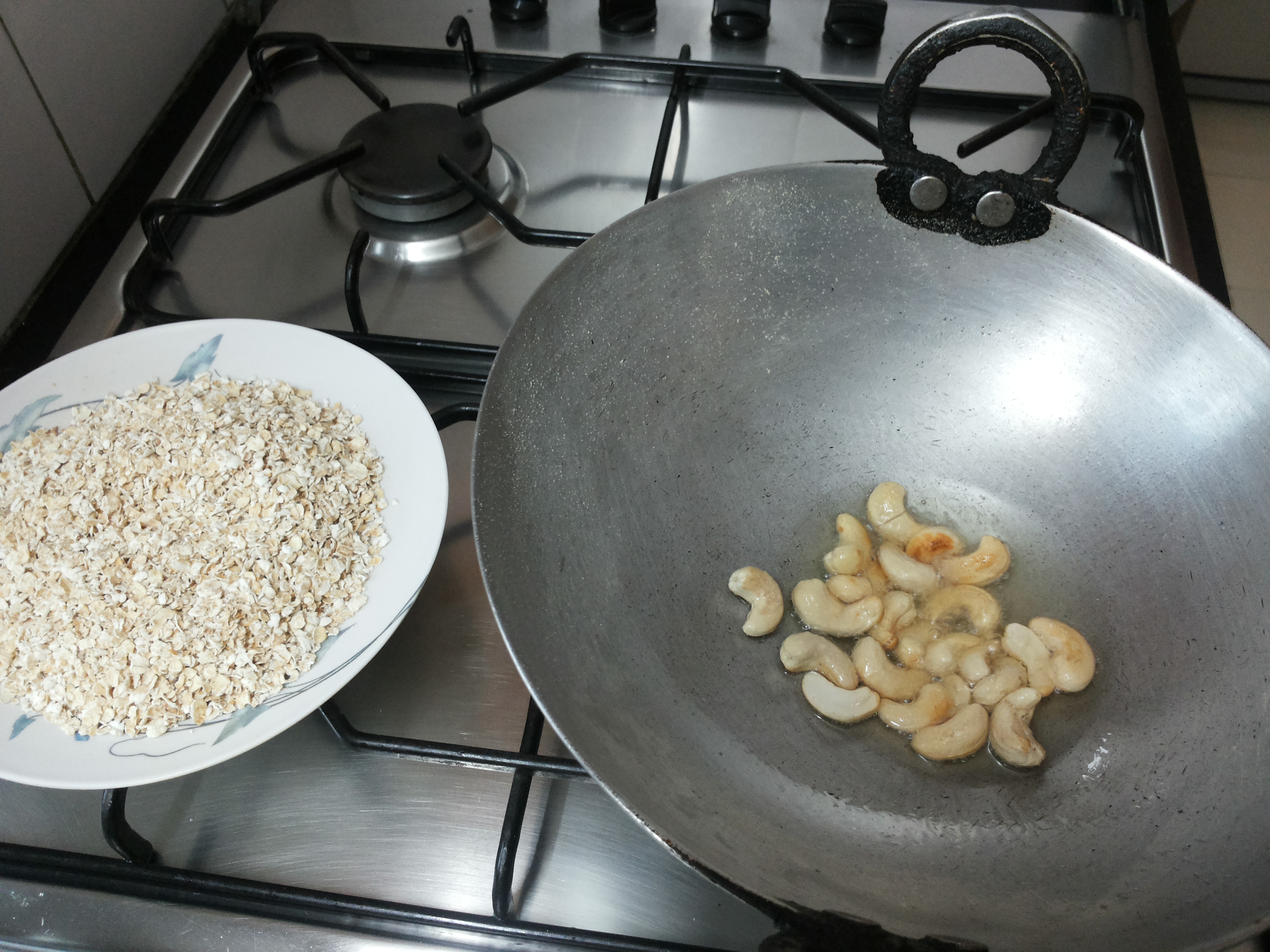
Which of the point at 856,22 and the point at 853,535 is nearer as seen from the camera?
the point at 853,535

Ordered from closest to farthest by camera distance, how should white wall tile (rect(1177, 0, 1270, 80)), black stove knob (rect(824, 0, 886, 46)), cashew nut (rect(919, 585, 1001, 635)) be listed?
cashew nut (rect(919, 585, 1001, 635))
black stove knob (rect(824, 0, 886, 46))
white wall tile (rect(1177, 0, 1270, 80))

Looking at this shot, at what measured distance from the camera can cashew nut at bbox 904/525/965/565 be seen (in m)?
0.48

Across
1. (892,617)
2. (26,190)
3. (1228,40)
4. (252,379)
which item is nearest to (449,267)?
(252,379)

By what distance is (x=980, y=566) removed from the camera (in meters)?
0.47

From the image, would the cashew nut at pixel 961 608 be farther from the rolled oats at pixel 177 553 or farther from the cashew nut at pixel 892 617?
the rolled oats at pixel 177 553

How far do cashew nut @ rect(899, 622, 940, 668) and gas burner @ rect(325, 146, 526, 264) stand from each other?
39 centimetres

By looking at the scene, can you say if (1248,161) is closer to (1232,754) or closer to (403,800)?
(1232,754)

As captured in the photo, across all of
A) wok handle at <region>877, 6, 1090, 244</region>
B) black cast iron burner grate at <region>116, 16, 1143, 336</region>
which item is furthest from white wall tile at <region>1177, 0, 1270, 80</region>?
wok handle at <region>877, 6, 1090, 244</region>

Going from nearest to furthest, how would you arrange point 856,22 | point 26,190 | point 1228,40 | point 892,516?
point 892,516, point 26,190, point 856,22, point 1228,40

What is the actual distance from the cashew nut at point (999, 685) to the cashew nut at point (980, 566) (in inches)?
2.1

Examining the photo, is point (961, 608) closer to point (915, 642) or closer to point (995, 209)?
point (915, 642)

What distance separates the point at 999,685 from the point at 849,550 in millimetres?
97

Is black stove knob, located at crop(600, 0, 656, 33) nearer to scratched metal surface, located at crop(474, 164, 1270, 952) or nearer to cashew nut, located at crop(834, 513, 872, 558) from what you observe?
scratched metal surface, located at crop(474, 164, 1270, 952)

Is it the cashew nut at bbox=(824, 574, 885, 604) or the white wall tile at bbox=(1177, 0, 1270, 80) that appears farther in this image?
the white wall tile at bbox=(1177, 0, 1270, 80)
